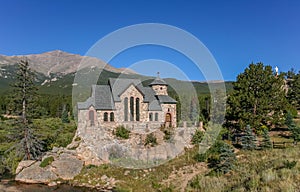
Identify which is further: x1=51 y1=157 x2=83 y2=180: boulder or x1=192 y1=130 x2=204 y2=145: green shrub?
x1=192 y1=130 x2=204 y2=145: green shrub

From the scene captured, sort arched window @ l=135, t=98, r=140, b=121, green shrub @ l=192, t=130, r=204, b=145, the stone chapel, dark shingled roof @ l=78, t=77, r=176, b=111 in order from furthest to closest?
1. arched window @ l=135, t=98, r=140, b=121
2. dark shingled roof @ l=78, t=77, r=176, b=111
3. the stone chapel
4. green shrub @ l=192, t=130, r=204, b=145

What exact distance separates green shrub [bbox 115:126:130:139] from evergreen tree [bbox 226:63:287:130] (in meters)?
13.8

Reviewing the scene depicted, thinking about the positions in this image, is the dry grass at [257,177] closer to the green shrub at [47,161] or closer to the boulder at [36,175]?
the boulder at [36,175]

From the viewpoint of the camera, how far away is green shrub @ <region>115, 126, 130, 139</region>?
29.9 meters

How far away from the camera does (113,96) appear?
3447cm

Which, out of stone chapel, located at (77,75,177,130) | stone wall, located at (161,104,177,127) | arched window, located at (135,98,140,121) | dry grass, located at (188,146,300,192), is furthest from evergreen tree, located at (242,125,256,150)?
arched window, located at (135,98,140,121)

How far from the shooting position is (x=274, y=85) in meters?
31.8

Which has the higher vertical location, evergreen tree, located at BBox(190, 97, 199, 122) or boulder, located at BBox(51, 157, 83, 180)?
evergreen tree, located at BBox(190, 97, 199, 122)

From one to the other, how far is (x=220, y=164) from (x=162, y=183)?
5214 mm

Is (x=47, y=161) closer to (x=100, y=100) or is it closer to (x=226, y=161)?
(x=100, y=100)

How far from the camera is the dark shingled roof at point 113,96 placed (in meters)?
33.6

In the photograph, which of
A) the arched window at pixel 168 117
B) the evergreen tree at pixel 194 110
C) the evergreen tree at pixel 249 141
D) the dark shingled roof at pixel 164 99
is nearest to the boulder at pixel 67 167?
the arched window at pixel 168 117

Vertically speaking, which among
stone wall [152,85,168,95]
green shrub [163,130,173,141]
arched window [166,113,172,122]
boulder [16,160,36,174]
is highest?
stone wall [152,85,168,95]

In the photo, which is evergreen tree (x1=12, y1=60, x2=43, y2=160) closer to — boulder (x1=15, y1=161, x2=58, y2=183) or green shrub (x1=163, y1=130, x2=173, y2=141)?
boulder (x1=15, y1=161, x2=58, y2=183)
